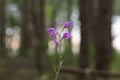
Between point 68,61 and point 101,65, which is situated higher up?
point 101,65

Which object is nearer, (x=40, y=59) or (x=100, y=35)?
(x=100, y=35)

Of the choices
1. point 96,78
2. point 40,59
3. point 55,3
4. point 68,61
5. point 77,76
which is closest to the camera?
point 96,78

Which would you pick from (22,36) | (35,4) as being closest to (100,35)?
(35,4)

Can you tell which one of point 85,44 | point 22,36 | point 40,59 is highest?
point 85,44

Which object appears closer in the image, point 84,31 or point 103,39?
point 84,31

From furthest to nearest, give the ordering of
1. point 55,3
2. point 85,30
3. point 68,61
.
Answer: point 55,3 → point 68,61 → point 85,30

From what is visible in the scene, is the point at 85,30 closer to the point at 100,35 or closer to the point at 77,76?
the point at 100,35

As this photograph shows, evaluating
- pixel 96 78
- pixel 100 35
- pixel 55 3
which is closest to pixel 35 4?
pixel 100 35

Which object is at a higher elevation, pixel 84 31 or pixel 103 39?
pixel 84 31

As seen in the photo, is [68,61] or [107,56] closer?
[107,56]
